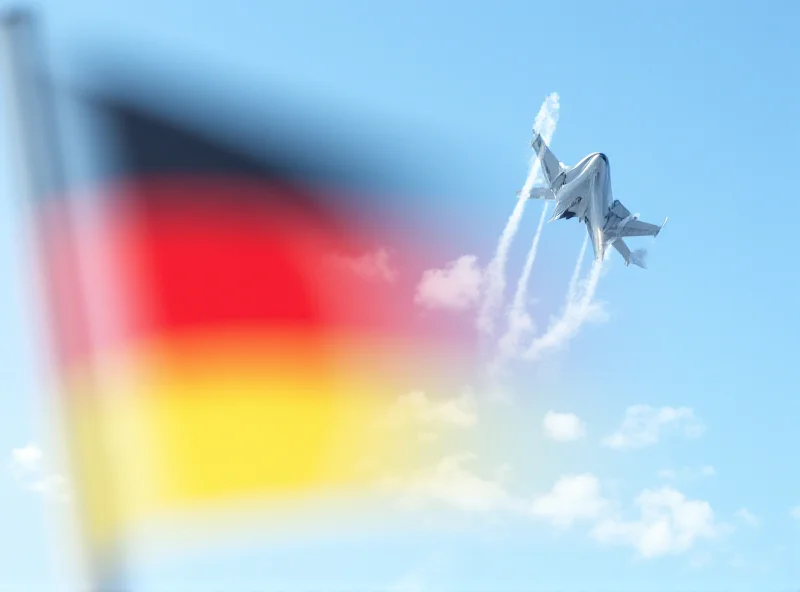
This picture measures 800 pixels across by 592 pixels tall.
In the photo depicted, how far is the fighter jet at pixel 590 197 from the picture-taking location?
142 m

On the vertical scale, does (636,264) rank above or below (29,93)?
above

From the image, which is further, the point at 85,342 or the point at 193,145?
the point at 193,145

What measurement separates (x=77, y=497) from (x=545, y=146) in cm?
14788

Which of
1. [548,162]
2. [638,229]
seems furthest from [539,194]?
[638,229]

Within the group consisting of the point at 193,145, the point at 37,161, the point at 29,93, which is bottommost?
the point at 37,161

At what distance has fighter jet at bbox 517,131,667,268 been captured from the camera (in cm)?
14188

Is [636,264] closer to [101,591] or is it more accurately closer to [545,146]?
[545,146]

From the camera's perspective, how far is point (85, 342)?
24.9 ft

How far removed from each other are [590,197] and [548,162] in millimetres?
10294

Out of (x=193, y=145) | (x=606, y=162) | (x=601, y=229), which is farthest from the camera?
(x=601, y=229)

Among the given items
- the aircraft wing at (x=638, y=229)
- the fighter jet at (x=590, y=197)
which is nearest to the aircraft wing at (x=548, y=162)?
the fighter jet at (x=590, y=197)

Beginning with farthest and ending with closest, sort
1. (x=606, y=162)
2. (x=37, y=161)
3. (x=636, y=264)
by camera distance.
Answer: (x=636, y=264)
(x=606, y=162)
(x=37, y=161)

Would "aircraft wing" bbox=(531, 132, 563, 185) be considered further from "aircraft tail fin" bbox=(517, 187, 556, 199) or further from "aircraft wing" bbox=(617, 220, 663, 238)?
"aircraft wing" bbox=(617, 220, 663, 238)

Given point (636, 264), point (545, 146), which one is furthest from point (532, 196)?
point (636, 264)
